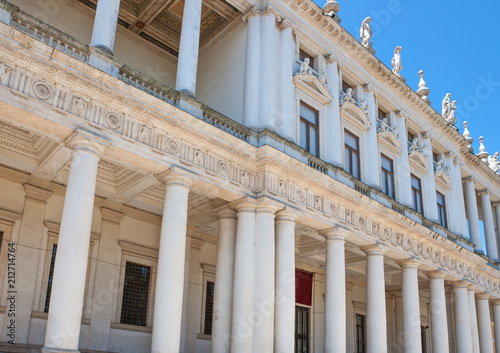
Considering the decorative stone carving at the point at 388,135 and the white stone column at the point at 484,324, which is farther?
the white stone column at the point at 484,324

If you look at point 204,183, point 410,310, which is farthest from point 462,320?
point 204,183

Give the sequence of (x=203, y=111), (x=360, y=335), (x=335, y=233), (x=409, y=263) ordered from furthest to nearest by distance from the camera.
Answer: (x=360, y=335), (x=409, y=263), (x=335, y=233), (x=203, y=111)

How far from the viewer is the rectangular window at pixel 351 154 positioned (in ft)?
68.7

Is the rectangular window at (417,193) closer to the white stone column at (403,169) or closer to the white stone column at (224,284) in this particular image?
the white stone column at (403,169)

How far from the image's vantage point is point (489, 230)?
3111cm

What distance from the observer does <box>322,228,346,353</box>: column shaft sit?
16766 mm

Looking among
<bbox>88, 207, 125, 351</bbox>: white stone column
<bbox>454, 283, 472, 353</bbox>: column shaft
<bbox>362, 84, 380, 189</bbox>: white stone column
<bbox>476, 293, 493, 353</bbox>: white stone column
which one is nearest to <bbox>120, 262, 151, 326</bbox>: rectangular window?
<bbox>88, 207, 125, 351</bbox>: white stone column

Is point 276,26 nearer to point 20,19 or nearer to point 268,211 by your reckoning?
point 268,211

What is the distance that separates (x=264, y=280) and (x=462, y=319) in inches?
537

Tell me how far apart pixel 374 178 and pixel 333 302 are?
20.7 ft

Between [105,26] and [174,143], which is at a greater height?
[105,26]

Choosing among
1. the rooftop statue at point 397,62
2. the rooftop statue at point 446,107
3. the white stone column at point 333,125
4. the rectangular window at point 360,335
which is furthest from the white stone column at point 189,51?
the rooftop statue at point 446,107

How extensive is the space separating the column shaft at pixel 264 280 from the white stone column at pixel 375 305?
5.41 m

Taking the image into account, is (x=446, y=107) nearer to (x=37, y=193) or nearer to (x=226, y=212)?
(x=226, y=212)
